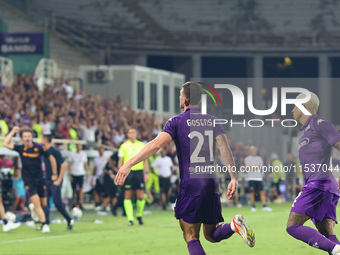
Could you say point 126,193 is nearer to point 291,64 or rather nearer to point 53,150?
point 53,150

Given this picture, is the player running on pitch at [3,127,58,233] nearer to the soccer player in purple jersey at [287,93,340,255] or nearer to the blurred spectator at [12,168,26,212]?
the blurred spectator at [12,168,26,212]

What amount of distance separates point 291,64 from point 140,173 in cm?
3449

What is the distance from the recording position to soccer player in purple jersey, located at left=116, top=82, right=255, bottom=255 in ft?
26.3

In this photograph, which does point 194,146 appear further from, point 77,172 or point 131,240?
point 77,172

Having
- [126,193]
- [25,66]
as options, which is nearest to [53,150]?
[126,193]

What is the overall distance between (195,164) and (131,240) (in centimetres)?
646

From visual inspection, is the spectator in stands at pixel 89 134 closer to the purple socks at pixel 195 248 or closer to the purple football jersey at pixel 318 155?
the purple football jersey at pixel 318 155

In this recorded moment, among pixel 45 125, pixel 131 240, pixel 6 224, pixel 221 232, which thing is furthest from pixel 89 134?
pixel 221 232

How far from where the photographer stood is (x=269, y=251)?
1235cm

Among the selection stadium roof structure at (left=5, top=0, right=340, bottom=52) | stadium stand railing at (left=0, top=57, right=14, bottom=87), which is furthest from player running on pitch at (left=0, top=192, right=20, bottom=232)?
stadium roof structure at (left=5, top=0, right=340, bottom=52)

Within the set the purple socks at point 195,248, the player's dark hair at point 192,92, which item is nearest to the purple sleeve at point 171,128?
the player's dark hair at point 192,92

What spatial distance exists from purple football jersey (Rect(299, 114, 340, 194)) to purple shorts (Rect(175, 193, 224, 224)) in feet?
4.03

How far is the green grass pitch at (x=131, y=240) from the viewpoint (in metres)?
12.5

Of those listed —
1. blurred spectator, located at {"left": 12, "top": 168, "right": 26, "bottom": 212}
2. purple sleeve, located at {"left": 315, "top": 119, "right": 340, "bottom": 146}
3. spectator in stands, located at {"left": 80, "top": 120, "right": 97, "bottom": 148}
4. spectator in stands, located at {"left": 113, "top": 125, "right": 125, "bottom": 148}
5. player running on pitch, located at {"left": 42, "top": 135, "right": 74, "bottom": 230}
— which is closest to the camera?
purple sleeve, located at {"left": 315, "top": 119, "right": 340, "bottom": 146}
